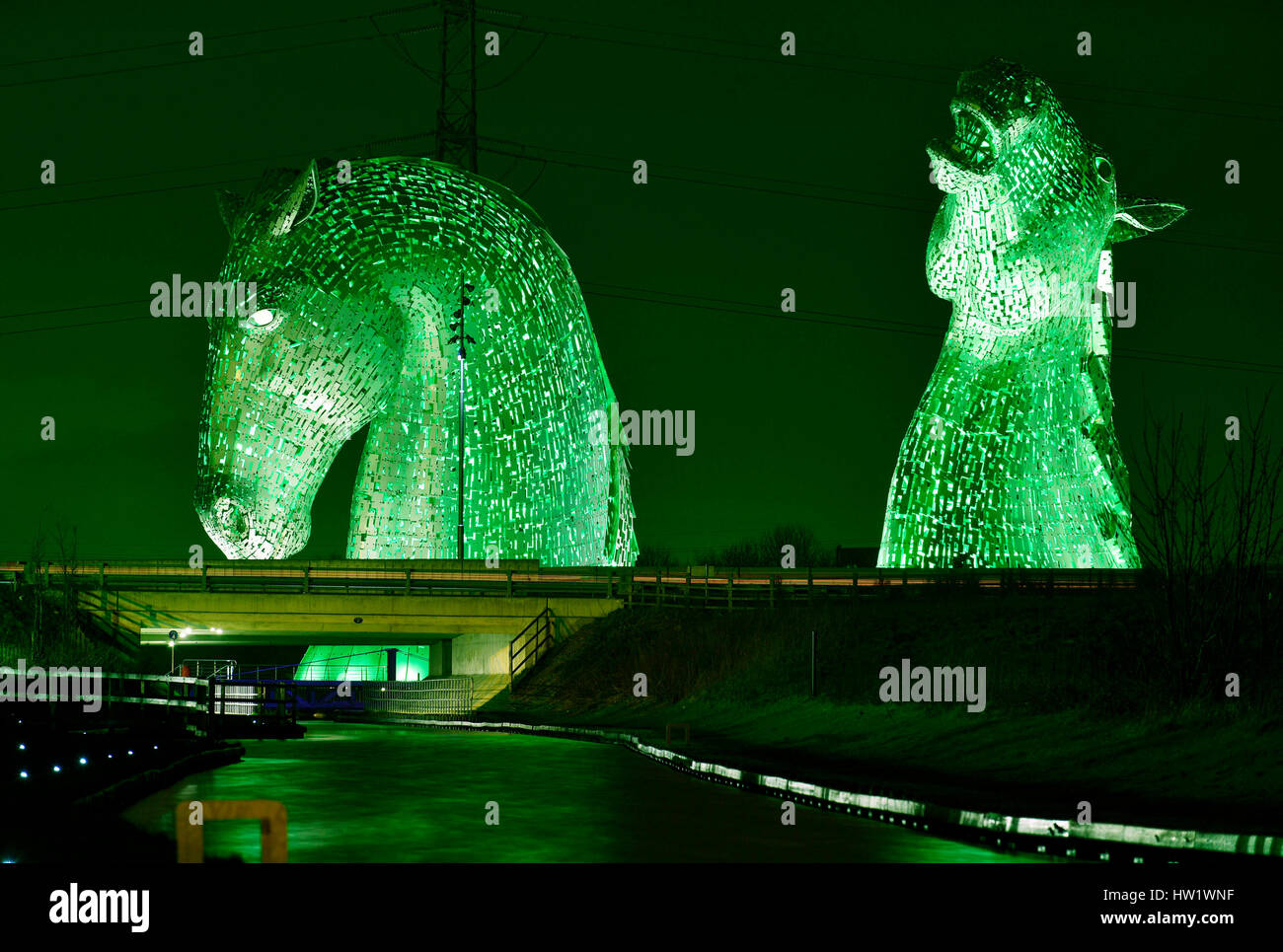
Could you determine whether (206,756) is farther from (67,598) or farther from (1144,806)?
(67,598)

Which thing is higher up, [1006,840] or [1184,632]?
[1184,632]

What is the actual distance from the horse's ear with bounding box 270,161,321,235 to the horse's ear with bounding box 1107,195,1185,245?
16370mm

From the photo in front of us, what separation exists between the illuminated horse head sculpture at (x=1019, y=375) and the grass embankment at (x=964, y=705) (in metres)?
2.50

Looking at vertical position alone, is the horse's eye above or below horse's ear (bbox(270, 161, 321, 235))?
below

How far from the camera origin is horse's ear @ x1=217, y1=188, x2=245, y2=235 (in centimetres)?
3222

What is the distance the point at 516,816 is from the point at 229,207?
853 inches

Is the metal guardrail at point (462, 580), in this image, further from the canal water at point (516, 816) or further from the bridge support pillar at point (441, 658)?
the canal water at point (516, 816)

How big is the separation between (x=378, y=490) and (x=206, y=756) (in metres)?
14.9

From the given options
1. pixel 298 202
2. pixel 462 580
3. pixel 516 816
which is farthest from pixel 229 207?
pixel 516 816

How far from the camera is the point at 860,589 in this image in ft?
111

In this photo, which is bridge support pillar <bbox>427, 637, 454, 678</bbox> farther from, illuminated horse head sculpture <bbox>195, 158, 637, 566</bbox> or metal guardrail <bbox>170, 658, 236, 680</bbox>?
illuminated horse head sculpture <bbox>195, 158, 637, 566</bbox>

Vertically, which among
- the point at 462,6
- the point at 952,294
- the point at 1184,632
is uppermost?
the point at 462,6

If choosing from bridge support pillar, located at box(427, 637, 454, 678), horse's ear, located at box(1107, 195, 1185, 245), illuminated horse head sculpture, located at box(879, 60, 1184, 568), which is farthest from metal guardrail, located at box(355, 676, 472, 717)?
horse's ear, located at box(1107, 195, 1185, 245)
